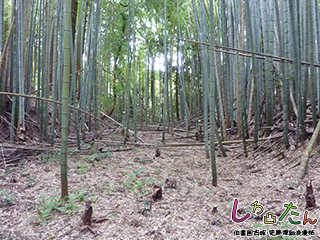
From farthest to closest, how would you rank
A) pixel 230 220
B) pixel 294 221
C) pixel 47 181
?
pixel 47 181 → pixel 230 220 → pixel 294 221

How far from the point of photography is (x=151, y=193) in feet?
5.44

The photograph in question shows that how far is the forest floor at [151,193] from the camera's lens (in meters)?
1.21

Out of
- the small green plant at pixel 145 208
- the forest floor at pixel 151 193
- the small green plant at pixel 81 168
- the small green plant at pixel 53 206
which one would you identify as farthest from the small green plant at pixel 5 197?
the small green plant at pixel 145 208

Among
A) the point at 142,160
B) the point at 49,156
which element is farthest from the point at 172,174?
the point at 49,156

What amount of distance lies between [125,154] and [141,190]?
3.12 feet

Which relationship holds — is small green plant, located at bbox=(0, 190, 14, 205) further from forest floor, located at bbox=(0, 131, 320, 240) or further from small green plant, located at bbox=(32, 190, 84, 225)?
small green plant, located at bbox=(32, 190, 84, 225)

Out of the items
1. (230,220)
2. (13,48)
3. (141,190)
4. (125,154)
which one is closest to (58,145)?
(125,154)

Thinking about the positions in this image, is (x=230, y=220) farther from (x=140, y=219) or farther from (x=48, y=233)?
(x=48, y=233)

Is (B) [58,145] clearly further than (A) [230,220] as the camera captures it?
Yes

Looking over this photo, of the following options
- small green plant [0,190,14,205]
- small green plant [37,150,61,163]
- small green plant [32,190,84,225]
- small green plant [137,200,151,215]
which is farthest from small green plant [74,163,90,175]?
small green plant [137,200,151,215]

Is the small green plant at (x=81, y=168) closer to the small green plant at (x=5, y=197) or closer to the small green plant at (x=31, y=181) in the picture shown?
the small green plant at (x=31, y=181)

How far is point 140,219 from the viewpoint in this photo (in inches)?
52.5

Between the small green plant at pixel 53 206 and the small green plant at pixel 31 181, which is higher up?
the small green plant at pixel 31 181

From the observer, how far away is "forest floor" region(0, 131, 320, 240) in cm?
121
